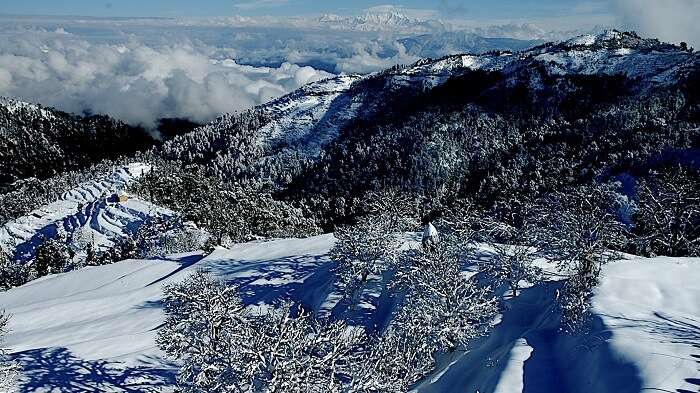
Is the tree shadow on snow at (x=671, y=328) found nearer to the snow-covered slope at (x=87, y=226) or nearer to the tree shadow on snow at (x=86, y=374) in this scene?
the tree shadow on snow at (x=86, y=374)

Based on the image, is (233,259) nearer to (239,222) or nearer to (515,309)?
(515,309)

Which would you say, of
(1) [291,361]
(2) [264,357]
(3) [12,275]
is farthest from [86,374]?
(3) [12,275]

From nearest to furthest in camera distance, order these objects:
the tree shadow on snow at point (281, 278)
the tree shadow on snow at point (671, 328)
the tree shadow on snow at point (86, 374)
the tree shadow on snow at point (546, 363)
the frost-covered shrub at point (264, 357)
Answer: the frost-covered shrub at point (264, 357) → the tree shadow on snow at point (546, 363) → the tree shadow on snow at point (671, 328) → the tree shadow on snow at point (86, 374) → the tree shadow on snow at point (281, 278)

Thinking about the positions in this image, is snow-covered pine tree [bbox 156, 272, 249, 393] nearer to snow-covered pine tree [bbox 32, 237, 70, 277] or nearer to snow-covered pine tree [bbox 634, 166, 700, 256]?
snow-covered pine tree [bbox 634, 166, 700, 256]

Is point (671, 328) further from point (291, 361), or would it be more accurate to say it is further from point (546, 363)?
point (291, 361)

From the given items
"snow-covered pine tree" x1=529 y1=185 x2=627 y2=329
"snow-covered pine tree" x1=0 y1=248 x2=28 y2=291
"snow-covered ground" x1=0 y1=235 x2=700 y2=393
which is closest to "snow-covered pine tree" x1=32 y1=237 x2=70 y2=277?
"snow-covered pine tree" x1=0 y1=248 x2=28 y2=291

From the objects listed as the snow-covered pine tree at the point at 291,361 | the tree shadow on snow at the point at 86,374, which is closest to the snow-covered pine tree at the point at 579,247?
the snow-covered pine tree at the point at 291,361
